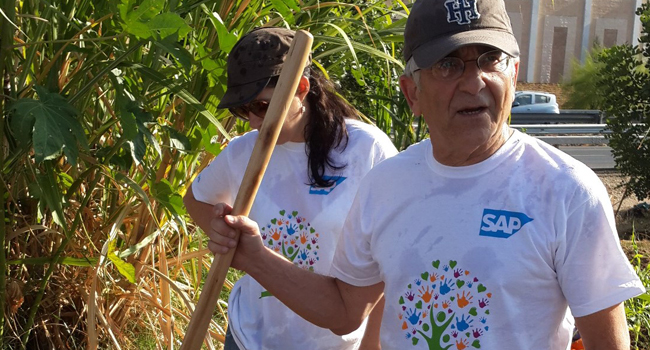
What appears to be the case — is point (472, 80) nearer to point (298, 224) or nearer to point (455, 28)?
point (455, 28)

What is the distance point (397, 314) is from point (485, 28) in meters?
0.55

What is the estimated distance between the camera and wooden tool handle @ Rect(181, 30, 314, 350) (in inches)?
67.9

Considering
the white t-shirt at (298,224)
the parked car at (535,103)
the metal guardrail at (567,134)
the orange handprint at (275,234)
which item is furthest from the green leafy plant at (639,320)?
the parked car at (535,103)

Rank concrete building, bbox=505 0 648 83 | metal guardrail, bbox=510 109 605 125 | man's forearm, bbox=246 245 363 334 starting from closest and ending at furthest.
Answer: man's forearm, bbox=246 245 363 334 < metal guardrail, bbox=510 109 605 125 < concrete building, bbox=505 0 648 83

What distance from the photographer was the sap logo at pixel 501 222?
157cm

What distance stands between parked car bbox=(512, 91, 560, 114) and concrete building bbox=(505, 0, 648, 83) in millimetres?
6615

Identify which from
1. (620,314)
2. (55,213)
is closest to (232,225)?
(620,314)

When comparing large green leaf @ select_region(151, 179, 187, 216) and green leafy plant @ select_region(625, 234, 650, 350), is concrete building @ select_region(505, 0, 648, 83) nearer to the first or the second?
green leafy plant @ select_region(625, 234, 650, 350)

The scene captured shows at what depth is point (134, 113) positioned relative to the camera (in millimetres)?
2453

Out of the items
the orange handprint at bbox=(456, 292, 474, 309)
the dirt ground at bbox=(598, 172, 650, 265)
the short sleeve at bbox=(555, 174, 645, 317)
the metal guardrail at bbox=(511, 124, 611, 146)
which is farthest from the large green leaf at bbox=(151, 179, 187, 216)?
the metal guardrail at bbox=(511, 124, 611, 146)

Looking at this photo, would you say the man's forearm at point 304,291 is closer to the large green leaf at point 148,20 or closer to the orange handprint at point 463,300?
the orange handprint at point 463,300

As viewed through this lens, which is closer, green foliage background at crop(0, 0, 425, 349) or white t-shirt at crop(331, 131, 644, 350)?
white t-shirt at crop(331, 131, 644, 350)

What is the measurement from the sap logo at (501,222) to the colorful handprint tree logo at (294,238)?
681 millimetres

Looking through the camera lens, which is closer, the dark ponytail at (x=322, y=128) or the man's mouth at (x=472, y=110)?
the man's mouth at (x=472, y=110)
